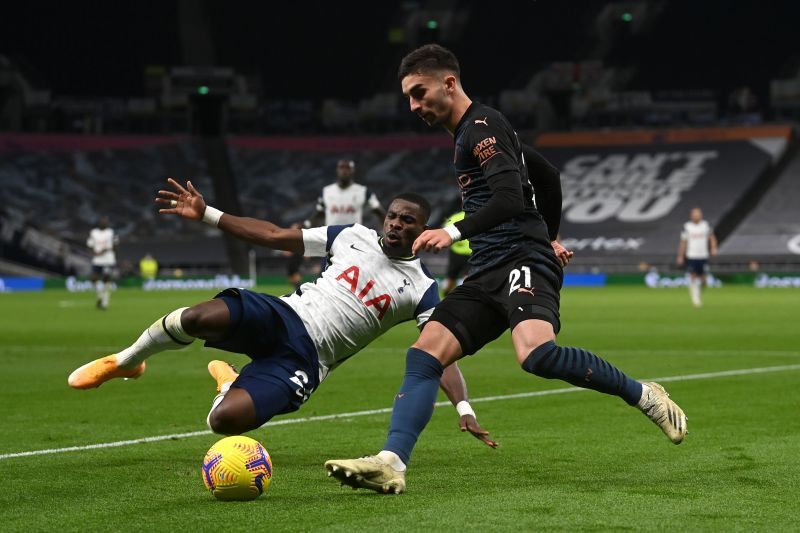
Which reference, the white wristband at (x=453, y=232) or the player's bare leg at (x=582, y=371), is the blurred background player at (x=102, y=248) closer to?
the player's bare leg at (x=582, y=371)

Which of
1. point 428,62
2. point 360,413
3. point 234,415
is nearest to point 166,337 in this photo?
point 234,415

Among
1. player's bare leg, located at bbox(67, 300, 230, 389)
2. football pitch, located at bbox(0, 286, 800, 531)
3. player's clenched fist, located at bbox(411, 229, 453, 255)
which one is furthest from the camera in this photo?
player's bare leg, located at bbox(67, 300, 230, 389)

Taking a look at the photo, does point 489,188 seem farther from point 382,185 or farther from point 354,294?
point 382,185

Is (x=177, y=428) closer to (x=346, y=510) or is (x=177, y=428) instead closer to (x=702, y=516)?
(x=346, y=510)

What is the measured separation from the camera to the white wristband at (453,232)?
6.00 meters

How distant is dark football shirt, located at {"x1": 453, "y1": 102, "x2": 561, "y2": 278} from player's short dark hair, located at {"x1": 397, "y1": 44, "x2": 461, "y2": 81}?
0.26m

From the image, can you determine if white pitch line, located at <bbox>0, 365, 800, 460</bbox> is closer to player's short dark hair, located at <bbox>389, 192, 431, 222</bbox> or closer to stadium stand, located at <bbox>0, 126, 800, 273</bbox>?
player's short dark hair, located at <bbox>389, 192, 431, 222</bbox>

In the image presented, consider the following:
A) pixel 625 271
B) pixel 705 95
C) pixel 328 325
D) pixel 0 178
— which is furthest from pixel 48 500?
pixel 705 95

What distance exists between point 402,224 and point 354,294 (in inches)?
22.0

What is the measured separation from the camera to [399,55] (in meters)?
60.6

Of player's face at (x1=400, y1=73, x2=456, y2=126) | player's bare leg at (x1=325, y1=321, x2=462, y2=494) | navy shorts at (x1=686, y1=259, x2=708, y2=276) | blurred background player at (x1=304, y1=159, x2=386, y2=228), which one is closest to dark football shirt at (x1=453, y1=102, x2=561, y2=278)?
player's face at (x1=400, y1=73, x2=456, y2=126)

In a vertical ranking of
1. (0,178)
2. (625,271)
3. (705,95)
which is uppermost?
(705,95)

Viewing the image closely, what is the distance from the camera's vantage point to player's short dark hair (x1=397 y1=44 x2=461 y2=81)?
6.56 meters

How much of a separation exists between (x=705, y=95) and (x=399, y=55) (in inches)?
565
